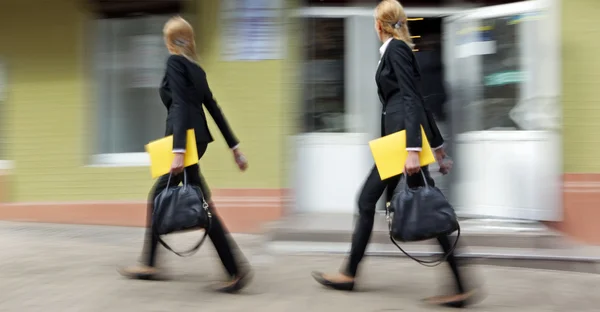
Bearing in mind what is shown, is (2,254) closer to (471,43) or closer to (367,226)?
(367,226)

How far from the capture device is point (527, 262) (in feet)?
18.4

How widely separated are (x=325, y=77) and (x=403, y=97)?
342 centimetres

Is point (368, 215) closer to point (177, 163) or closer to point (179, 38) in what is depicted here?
point (177, 163)

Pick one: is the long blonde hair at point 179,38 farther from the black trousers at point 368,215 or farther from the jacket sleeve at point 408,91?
the black trousers at point 368,215

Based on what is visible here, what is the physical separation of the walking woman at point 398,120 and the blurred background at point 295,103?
257 centimetres

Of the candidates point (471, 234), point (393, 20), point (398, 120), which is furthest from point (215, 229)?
point (471, 234)

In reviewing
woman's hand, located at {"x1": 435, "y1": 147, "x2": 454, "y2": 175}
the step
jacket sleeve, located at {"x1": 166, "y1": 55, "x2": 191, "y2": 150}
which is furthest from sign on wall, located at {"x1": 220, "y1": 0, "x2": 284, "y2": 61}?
woman's hand, located at {"x1": 435, "y1": 147, "x2": 454, "y2": 175}

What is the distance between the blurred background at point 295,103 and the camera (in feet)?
21.3

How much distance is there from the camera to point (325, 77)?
7312 millimetres

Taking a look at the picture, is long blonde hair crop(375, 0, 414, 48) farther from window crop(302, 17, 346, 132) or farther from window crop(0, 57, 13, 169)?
window crop(0, 57, 13, 169)

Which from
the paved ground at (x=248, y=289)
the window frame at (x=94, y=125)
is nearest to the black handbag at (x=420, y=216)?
the paved ground at (x=248, y=289)

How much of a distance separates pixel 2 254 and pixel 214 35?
9.66ft

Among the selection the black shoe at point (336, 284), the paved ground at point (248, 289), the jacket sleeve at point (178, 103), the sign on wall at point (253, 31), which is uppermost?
the sign on wall at point (253, 31)

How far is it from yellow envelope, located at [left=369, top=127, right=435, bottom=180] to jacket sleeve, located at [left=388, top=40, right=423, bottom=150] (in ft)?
0.29
